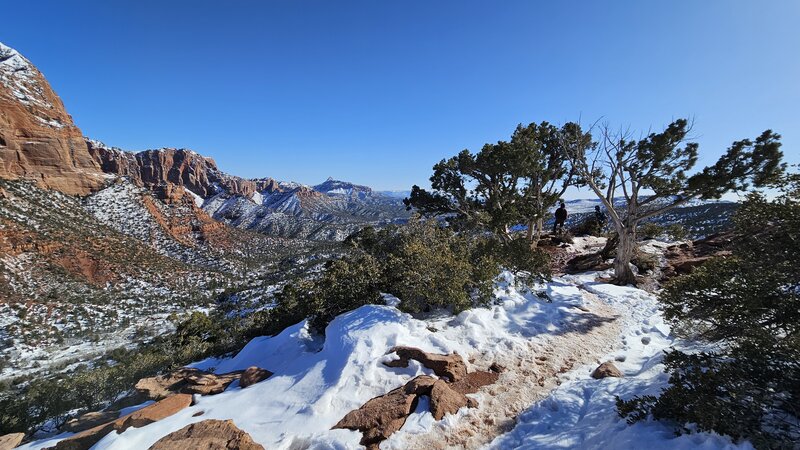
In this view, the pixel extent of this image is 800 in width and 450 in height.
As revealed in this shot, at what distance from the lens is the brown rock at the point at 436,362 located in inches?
273

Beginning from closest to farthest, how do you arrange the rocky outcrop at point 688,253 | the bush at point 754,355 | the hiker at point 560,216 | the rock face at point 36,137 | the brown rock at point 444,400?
1. the bush at point 754,355
2. the brown rock at point 444,400
3. the rocky outcrop at point 688,253
4. the hiker at point 560,216
5. the rock face at point 36,137

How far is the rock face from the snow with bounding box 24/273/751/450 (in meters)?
69.0

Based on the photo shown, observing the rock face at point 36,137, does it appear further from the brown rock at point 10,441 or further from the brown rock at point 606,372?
the brown rock at point 606,372

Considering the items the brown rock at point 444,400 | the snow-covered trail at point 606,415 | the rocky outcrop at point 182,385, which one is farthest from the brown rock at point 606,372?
the rocky outcrop at point 182,385

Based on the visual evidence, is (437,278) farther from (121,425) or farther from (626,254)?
(626,254)

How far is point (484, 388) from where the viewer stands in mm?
6707

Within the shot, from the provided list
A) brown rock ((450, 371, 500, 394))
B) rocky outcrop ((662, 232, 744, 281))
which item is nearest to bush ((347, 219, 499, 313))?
brown rock ((450, 371, 500, 394))

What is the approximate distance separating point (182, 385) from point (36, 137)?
262ft

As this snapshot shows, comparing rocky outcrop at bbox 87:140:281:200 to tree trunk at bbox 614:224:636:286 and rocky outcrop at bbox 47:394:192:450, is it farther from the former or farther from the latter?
tree trunk at bbox 614:224:636:286

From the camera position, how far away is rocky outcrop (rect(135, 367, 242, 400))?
23.3 ft

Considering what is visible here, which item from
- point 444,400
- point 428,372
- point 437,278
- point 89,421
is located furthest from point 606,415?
point 89,421

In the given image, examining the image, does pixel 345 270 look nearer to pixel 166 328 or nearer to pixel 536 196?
pixel 536 196

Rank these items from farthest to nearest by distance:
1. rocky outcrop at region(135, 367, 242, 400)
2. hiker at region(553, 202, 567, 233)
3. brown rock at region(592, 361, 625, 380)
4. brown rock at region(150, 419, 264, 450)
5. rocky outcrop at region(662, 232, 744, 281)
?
hiker at region(553, 202, 567, 233)
rocky outcrop at region(662, 232, 744, 281)
rocky outcrop at region(135, 367, 242, 400)
brown rock at region(592, 361, 625, 380)
brown rock at region(150, 419, 264, 450)

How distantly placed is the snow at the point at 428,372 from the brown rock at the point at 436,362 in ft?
0.66
